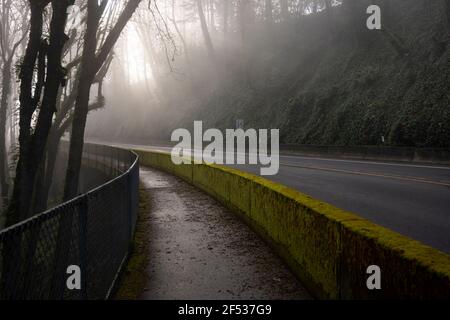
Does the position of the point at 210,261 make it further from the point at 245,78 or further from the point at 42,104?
the point at 245,78

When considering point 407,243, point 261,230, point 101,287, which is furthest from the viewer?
Result: point 261,230

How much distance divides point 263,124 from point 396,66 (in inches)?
466

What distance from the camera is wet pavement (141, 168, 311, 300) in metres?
5.00

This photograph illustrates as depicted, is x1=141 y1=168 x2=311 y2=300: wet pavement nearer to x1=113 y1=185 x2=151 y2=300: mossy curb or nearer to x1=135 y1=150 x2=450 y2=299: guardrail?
x1=113 y1=185 x2=151 y2=300: mossy curb

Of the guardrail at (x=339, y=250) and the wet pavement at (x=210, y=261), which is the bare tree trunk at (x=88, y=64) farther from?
the guardrail at (x=339, y=250)

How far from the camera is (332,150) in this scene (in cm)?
2500

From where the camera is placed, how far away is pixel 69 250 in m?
3.53

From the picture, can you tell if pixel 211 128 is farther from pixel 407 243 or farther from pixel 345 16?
pixel 407 243

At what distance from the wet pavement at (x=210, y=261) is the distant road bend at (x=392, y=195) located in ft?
7.59

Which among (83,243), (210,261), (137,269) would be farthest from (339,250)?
(137,269)

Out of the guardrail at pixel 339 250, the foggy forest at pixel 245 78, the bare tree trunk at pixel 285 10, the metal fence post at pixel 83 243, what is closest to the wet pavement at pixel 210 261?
the guardrail at pixel 339 250

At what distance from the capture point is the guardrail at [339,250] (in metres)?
2.64

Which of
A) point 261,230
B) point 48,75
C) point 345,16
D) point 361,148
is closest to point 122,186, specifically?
point 261,230

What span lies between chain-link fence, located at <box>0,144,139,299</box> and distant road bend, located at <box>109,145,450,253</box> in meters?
→ 4.37
